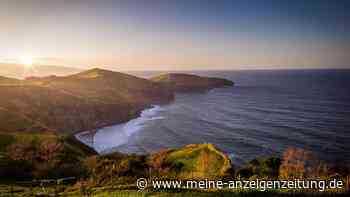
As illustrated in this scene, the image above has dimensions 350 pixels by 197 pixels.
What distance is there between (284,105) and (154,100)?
7728 cm

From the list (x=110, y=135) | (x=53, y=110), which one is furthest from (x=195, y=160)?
(x=53, y=110)

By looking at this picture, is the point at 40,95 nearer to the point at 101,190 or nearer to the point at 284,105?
the point at 101,190

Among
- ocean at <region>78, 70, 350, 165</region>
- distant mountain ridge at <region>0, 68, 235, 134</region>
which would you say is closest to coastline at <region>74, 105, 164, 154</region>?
ocean at <region>78, 70, 350, 165</region>

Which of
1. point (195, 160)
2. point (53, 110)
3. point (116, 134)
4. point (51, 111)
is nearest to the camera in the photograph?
point (195, 160)

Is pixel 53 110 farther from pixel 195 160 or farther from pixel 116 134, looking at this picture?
pixel 195 160

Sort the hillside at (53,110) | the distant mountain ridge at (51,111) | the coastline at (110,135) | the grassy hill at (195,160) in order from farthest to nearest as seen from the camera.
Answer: the coastline at (110,135)
the hillside at (53,110)
the distant mountain ridge at (51,111)
the grassy hill at (195,160)

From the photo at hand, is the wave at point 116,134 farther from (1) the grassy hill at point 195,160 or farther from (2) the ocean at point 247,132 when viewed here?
(1) the grassy hill at point 195,160

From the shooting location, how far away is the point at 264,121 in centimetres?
8169

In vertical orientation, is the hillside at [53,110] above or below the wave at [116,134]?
above

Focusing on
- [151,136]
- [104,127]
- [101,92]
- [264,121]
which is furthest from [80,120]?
[264,121]

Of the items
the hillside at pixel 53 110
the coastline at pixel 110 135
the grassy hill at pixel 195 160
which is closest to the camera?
the grassy hill at pixel 195 160

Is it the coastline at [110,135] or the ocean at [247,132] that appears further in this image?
the coastline at [110,135]

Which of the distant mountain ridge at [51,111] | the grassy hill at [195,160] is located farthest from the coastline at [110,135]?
the grassy hill at [195,160]

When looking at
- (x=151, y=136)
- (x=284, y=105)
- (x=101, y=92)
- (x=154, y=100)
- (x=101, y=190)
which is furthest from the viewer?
(x=154, y=100)
